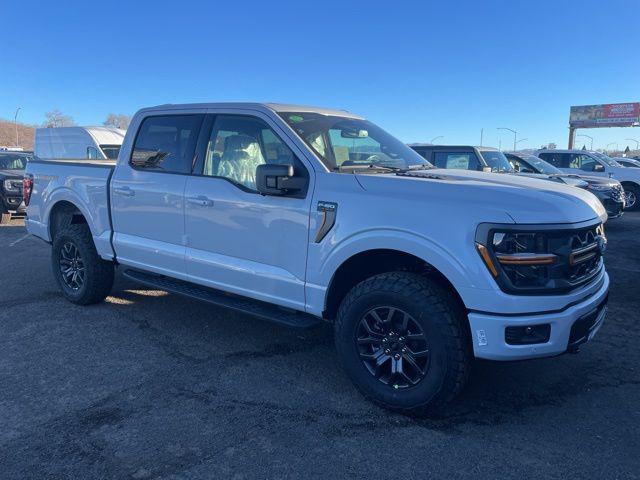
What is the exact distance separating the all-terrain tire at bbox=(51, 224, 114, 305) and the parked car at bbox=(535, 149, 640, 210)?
12616 millimetres

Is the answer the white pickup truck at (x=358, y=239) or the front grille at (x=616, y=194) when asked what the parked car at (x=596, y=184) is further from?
the white pickup truck at (x=358, y=239)

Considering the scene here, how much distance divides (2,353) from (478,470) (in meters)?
3.86

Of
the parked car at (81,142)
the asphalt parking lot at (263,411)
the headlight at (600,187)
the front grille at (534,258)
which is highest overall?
the parked car at (81,142)

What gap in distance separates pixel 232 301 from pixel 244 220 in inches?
28.2

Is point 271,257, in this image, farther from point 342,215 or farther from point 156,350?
point 156,350

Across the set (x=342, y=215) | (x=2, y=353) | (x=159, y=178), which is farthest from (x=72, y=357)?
(x=342, y=215)

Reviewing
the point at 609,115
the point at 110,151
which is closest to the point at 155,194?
the point at 110,151

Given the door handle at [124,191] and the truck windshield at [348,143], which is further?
the door handle at [124,191]

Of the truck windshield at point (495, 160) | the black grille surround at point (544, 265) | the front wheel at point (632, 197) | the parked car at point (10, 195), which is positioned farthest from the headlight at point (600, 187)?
the parked car at point (10, 195)

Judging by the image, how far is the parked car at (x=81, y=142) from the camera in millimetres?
14609

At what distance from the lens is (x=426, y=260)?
3141mm

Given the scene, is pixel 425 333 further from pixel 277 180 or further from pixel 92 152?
pixel 92 152

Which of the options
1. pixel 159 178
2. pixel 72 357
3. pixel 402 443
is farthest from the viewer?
pixel 159 178

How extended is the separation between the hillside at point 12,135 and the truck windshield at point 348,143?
120358 mm
